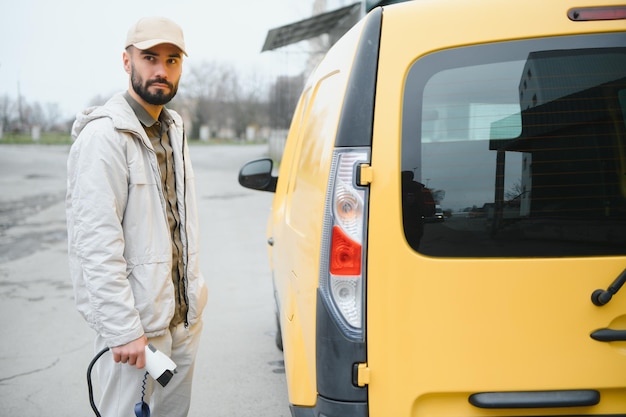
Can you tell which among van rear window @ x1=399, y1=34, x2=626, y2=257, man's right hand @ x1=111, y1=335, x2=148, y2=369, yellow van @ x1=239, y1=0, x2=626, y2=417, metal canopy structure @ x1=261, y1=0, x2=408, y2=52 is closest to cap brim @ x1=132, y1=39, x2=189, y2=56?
yellow van @ x1=239, y1=0, x2=626, y2=417

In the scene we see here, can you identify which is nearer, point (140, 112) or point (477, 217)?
point (477, 217)

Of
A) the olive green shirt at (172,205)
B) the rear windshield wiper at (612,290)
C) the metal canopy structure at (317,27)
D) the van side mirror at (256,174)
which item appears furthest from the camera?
the metal canopy structure at (317,27)

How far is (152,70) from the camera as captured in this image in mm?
2436

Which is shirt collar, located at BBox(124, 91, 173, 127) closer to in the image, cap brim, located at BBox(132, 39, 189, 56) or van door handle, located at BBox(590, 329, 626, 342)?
cap brim, located at BBox(132, 39, 189, 56)

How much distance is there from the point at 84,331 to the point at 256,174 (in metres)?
2.37

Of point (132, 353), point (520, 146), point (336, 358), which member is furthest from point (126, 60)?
point (520, 146)

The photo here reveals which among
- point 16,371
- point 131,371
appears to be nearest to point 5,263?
point 16,371

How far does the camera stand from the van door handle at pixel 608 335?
1918 millimetres

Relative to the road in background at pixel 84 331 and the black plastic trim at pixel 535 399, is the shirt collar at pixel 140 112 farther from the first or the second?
the black plastic trim at pixel 535 399

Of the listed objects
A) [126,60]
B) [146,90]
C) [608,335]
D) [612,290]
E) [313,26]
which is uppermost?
[313,26]

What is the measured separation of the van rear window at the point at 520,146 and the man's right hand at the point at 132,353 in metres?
1.10

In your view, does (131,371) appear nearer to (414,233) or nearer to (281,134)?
(414,233)

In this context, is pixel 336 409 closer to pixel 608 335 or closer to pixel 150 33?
pixel 608 335

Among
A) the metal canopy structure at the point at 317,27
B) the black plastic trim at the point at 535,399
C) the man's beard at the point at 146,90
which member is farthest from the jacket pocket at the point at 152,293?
the metal canopy structure at the point at 317,27
